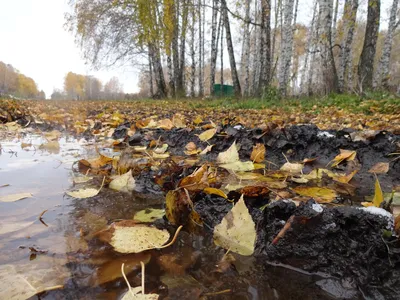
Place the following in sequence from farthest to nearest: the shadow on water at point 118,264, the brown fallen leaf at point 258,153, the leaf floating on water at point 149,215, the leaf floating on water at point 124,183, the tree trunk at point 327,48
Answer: the tree trunk at point 327,48, the brown fallen leaf at point 258,153, the leaf floating on water at point 124,183, the leaf floating on water at point 149,215, the shadow on water at point 118,264

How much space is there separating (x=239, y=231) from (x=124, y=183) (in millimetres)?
551

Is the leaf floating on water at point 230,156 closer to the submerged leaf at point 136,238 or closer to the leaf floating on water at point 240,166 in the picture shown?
the leaf floating on water at point 240,166

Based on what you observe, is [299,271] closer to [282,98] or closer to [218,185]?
[218,185]

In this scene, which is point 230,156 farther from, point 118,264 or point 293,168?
point 118,264

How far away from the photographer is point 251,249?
22.7 inches

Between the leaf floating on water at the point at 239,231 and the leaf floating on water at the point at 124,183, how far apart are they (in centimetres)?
49

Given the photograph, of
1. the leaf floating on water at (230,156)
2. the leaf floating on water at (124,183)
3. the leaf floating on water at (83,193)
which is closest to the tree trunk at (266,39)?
the leaf floating on water at (230,156)

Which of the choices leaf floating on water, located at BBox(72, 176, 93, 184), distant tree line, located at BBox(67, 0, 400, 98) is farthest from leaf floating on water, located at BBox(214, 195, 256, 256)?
distant tree line, located at BBox(67, 0, 400, 98)

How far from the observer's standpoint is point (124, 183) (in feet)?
3.27

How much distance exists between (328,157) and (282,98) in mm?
5903

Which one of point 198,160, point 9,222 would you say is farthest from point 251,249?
point 198,160

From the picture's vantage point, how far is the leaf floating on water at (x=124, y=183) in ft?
3.26

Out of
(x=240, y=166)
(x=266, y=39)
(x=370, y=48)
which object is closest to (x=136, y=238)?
(x=240, y=166)

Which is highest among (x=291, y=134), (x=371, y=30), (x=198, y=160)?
(x=371, y=30)
